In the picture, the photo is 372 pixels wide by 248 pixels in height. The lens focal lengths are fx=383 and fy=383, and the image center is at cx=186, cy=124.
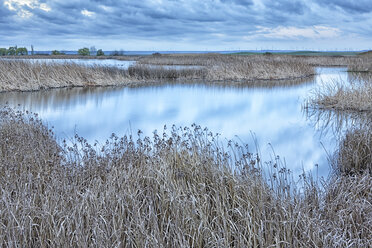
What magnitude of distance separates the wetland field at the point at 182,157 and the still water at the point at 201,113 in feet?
0.21

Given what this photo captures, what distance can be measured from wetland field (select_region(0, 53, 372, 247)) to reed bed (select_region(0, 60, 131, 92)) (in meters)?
0.07

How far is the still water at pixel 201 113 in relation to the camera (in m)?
9.76

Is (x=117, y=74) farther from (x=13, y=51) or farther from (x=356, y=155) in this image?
(x=13, y=51)

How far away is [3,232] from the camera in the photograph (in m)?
3.90

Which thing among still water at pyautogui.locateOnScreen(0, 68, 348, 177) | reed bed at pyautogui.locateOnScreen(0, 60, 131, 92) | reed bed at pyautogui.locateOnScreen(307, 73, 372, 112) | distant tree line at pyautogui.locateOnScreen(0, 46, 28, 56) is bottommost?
still water at pyautogui.locateOnScreen(0, 68, 348, 177)

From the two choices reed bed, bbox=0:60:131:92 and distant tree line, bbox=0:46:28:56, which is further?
distant tree line, bbox=0:46:28:56

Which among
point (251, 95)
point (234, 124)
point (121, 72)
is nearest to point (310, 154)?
point (234, 124)

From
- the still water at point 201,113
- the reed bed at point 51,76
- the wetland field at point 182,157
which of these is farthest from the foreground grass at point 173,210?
the reed bed at point 51,76

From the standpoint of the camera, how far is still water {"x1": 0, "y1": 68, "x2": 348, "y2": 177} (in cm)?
976

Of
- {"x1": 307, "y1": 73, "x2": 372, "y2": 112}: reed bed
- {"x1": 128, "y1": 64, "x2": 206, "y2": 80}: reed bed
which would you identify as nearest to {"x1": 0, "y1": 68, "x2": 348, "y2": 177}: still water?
Answer: {"x1": 307, "y1": 73, "x2": 372, "y2": 112}: reed bed

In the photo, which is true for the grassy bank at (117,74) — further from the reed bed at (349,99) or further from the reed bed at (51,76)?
the reed bed at (349,99)

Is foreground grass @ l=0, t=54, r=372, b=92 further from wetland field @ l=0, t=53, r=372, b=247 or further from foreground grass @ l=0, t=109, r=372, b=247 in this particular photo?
foreground grass @ l=0, t=109, r=372, b=247

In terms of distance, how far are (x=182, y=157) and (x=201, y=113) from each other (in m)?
8.82

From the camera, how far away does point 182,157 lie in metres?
5.90
